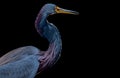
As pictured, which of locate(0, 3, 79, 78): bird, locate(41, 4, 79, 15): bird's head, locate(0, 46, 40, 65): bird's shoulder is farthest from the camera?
locate(41, 4, 79, 15): bird's head

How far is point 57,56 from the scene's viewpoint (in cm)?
311

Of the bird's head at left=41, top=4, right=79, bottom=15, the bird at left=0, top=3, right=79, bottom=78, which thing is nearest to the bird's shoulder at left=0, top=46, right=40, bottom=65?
the bird at left=0, top=3, right=79, bottom=78

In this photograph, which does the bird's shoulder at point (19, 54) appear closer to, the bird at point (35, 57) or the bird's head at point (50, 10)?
the bird at point (35, 57)

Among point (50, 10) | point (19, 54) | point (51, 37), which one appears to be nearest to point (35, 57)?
point (19, 54)

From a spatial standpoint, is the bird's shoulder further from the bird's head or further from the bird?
the bird's head

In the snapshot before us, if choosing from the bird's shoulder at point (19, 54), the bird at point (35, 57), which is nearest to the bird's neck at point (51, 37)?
the bird at point (35, 57)

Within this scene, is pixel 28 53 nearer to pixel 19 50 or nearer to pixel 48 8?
pixel 19 50

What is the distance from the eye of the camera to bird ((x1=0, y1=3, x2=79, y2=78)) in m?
2.82

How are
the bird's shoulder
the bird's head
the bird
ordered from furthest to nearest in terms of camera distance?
1. the bird's head
2. the bird's shoulder
3. the bird

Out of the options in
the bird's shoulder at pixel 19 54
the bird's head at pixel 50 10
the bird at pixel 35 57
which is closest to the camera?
the bird at pixel 35 57

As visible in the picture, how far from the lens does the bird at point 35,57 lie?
2816 millimetres

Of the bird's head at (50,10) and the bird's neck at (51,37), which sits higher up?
the bird's head at (50,10)

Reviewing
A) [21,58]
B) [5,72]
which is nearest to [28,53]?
[21,58]

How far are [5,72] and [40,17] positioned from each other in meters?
0.54
